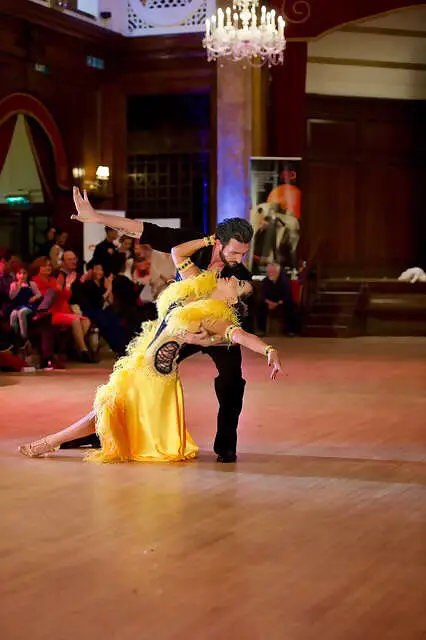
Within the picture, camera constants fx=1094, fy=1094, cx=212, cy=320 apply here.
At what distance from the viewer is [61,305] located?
1162cm

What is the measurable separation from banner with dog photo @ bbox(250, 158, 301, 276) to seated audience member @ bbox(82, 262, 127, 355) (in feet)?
13.8

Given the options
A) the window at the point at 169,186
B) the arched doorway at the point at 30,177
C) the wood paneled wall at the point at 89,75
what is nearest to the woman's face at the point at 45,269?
the arched doorway at the point at 30,177

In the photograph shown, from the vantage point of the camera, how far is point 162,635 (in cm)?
306

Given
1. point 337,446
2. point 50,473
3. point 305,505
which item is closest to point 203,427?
point 337,446

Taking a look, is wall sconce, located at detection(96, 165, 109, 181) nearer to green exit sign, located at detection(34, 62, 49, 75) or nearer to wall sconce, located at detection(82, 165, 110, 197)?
wall sconce, located at detection(82, 165, 110, 197)

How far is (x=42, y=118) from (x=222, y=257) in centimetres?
990

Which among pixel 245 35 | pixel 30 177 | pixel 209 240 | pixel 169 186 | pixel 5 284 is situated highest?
pixel 245 35

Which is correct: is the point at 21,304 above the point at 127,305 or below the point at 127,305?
above

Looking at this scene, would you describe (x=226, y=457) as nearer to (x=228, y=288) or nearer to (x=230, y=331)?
(x=230, y=331)

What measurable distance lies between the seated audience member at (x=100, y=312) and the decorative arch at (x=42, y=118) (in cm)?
320

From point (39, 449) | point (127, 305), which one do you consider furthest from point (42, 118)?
point (39, 449)

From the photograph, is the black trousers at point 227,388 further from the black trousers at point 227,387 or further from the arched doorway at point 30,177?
the arched doorway at point 30,177

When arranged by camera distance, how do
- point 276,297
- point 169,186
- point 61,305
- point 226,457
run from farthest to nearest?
point 169,186, point 276,297, point 61,305, point 226,457

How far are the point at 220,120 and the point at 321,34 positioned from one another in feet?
6.36
